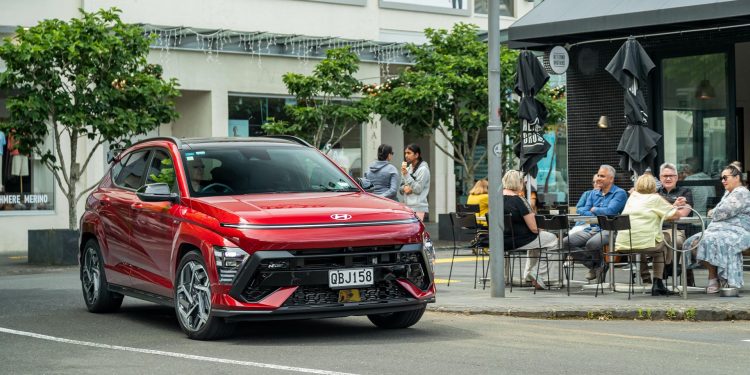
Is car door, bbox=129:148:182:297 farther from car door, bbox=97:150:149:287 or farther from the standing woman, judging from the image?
the standing woman

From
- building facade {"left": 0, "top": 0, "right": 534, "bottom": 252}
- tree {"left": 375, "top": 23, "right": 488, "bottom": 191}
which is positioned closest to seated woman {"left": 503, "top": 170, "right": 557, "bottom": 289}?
tree {"left": 375, "top": 23, "right": 488, "bottom": 191}

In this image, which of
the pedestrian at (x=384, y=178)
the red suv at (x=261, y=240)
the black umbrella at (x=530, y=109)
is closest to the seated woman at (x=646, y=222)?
the black umbrella at (x=530, y=109)

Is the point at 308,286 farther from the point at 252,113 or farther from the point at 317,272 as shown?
the point at 252,113

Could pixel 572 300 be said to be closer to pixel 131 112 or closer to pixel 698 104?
pixel 698 104

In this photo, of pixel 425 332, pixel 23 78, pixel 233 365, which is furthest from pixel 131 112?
pixel 233 365

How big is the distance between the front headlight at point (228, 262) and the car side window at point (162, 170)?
1.36 meters

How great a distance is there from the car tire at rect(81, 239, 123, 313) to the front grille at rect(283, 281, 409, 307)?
10.9 ft

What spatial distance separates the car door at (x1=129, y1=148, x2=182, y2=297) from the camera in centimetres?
1111

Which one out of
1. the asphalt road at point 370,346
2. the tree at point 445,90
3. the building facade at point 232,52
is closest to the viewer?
the asphalt road at point 370,346

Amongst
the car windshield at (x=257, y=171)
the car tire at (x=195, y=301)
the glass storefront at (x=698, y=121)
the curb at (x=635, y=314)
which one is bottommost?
the curb at (x=635, y=314)

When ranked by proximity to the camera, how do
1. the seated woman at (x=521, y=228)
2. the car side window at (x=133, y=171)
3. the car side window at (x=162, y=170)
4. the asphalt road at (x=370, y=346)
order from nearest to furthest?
the asphalt road at (x=370, y=346) → the car side window at (x=162, y=170) → the car side window at (x=133, y=171) → the seated woman at (x=521, y=228)

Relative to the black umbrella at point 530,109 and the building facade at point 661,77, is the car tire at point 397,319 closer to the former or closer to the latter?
the black umbrella at point 530,109

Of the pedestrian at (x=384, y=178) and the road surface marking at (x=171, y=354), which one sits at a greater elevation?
the pedestrian at (x=384, y=178)

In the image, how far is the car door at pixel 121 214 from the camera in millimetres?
12109
